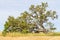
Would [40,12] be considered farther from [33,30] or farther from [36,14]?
[33,30]

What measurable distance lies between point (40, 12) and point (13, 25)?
16.8 ft

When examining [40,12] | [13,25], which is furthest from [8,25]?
[40,12]

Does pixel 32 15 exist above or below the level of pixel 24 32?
A: above

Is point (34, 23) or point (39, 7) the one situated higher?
point (39, 7)

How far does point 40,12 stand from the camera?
38.9 metres

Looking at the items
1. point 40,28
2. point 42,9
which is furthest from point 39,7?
point 40,28

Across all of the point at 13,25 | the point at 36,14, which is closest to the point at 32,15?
the point at 36,14

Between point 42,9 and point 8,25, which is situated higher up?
point 42,9

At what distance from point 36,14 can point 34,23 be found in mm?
1578

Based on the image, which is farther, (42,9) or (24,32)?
(42,9)

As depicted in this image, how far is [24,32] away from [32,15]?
430 centimetres

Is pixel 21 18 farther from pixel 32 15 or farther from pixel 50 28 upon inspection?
pixel 50 28

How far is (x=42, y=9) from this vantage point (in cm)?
3894

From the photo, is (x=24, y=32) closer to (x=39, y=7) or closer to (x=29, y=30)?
(x=29, y=30)
